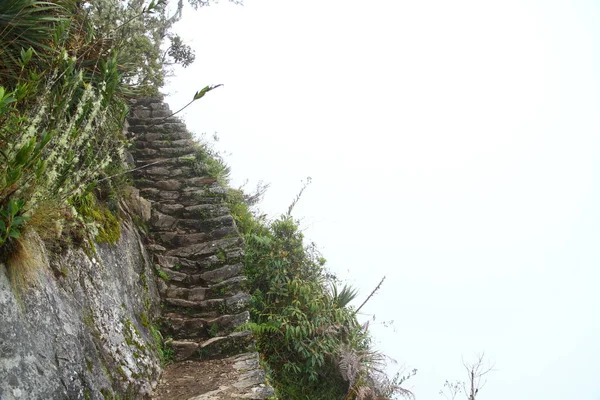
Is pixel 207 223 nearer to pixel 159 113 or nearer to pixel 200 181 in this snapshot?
pixel 200 181

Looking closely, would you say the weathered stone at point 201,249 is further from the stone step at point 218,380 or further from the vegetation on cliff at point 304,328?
the stone step at point 218,380

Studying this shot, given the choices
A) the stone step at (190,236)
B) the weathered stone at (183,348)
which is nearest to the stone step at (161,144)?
the stone step at (190,236)

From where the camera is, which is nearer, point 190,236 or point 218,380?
point 218,380

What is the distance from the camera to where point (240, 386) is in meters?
3.56

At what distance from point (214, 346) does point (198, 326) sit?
0.30m

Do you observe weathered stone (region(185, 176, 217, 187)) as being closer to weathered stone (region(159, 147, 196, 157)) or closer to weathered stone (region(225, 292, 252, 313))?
weathered stone (region(159, 147, 196, 157))

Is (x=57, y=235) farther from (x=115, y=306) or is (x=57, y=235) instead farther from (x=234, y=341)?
(x=234, y=341)

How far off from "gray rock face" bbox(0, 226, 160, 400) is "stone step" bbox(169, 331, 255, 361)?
15.1 inches

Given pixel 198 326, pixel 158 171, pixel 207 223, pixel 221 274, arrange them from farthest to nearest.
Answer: pixel 158 171
pixel 207 223
pixel 221 274
pixel 198 326

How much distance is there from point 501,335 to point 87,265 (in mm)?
125841

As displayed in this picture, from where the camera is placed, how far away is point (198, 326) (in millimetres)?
4367

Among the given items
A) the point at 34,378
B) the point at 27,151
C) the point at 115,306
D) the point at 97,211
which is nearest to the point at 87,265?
the point at 115,306

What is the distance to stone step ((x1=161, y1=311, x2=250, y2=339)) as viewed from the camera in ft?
14.2

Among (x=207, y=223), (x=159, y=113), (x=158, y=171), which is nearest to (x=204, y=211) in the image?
(x=207, y=223)
